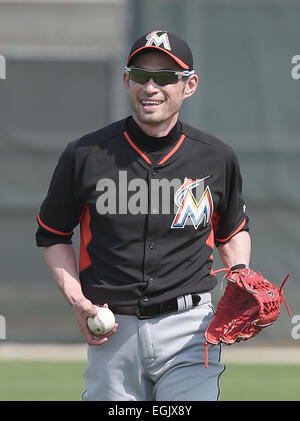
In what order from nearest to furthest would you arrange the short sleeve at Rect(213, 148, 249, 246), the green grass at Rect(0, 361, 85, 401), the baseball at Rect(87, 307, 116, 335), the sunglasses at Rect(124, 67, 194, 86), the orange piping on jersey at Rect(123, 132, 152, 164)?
the baseball at Rect(87, 307, 116, 335)
the sunglasses at Rect(124, 67, 194, 86)
the orange piping on jersey at Rect(123, 132, 152, 164)
the short sleeve at Rect(213, 148, 249, 246)
the green grass at Rect(0, 361, 85, 401)

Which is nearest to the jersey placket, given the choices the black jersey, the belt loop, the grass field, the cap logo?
the black jersey

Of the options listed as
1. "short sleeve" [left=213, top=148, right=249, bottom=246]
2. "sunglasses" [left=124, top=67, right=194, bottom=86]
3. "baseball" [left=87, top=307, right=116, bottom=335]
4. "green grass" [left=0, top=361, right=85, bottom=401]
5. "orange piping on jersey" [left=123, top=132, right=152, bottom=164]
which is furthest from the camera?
"green grass" [left=0, top=361, right=85, bottom=401]

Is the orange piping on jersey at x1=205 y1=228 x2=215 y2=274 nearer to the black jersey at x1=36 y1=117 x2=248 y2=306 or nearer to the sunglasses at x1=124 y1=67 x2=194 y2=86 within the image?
the black jersey at x1=36 y1=117 x2=248 y2=306

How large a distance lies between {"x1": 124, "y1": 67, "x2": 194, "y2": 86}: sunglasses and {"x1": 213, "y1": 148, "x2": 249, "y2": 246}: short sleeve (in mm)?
436

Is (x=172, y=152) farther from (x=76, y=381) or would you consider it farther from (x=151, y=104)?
(x=76, y=381)

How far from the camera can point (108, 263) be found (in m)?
4.01

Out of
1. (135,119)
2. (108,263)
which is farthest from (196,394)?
(135,119)

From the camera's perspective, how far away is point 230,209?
428 cm

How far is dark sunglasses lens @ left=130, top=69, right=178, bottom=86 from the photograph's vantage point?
12.9ft

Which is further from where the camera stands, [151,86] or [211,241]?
[211,241]

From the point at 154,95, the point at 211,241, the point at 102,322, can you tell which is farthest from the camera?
the point at 211,241

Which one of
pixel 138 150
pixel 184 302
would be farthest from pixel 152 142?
pixel 184 302

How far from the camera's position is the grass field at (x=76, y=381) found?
22.6ft

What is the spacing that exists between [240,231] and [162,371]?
2.46ft
